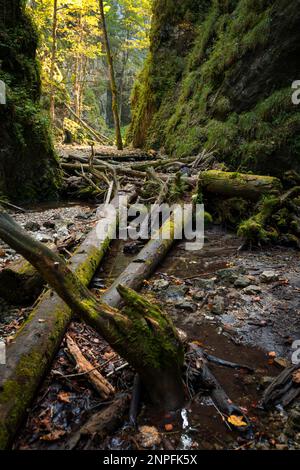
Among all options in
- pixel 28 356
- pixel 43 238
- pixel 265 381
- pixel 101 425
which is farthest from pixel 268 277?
pixel 43 238

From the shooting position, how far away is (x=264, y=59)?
866cm

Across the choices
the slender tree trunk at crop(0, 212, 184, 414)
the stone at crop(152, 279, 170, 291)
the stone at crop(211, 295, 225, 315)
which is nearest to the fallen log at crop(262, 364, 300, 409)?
the slender tree trunk at crop(0, 212, 184, 414)

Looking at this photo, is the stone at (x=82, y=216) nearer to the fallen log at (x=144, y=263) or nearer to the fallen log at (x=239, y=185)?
the fallen log at (x=144, y=263)

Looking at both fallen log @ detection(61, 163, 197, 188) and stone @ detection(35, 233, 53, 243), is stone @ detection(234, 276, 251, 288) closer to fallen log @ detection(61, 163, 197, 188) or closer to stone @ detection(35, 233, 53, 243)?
stone @ detection(35, 233, 53, 243)

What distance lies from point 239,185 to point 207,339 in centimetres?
381

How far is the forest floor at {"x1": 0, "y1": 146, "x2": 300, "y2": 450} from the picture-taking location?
2.15 metres

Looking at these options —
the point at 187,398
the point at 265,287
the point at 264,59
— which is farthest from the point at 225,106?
the point at 187,398

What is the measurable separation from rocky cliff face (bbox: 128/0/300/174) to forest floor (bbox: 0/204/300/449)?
3.32 metres

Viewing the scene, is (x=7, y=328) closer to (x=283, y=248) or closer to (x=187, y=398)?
(x=187, y=398)

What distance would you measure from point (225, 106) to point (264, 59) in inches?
67.6

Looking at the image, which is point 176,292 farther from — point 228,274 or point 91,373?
point 91,373

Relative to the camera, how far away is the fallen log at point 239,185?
5.99m

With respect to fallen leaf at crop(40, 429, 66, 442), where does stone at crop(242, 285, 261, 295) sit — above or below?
above
